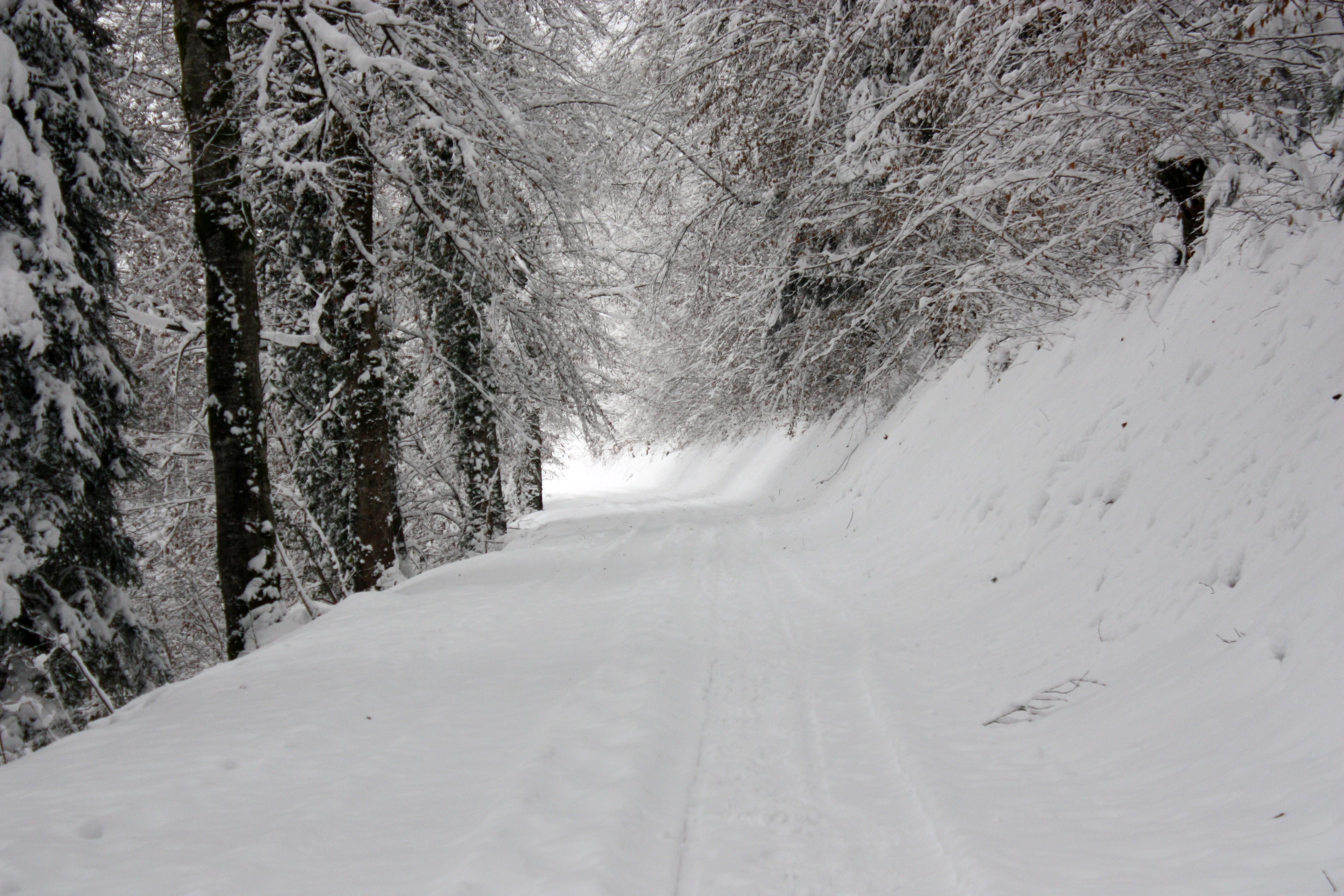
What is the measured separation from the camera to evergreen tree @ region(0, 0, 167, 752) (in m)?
5.39

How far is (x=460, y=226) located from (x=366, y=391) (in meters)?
2.34

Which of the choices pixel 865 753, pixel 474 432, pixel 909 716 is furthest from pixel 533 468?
pixel 865 753

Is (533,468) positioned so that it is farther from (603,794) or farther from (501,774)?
(603,794)

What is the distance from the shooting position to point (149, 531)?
10625 millimetres

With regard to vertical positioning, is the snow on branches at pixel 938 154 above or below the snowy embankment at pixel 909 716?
above

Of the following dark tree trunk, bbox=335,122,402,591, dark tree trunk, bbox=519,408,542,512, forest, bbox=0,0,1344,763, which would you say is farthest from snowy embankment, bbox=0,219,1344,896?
dark tree trunk, bbox=519,408,542,512

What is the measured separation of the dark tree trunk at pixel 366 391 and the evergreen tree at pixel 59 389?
2.39 meters

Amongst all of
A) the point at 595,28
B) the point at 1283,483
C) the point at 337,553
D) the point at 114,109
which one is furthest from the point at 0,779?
the point at 595,28

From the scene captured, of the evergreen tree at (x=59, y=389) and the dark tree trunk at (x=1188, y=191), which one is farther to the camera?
the dark tree trunk at (x=1188, y=191)

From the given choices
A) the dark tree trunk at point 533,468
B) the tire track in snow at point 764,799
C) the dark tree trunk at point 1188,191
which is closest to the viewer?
the tire track in snow at point 764,799

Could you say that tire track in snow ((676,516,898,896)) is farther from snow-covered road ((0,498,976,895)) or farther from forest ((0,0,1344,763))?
forest ((0,0,1344,763))

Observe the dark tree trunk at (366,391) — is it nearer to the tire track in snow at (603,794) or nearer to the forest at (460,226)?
the forest at (460,226)

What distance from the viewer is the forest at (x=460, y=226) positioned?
5422mm

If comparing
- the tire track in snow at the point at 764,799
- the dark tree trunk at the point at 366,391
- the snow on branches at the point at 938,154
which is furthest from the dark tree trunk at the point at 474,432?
the tire track in snow at the point at 764,799
